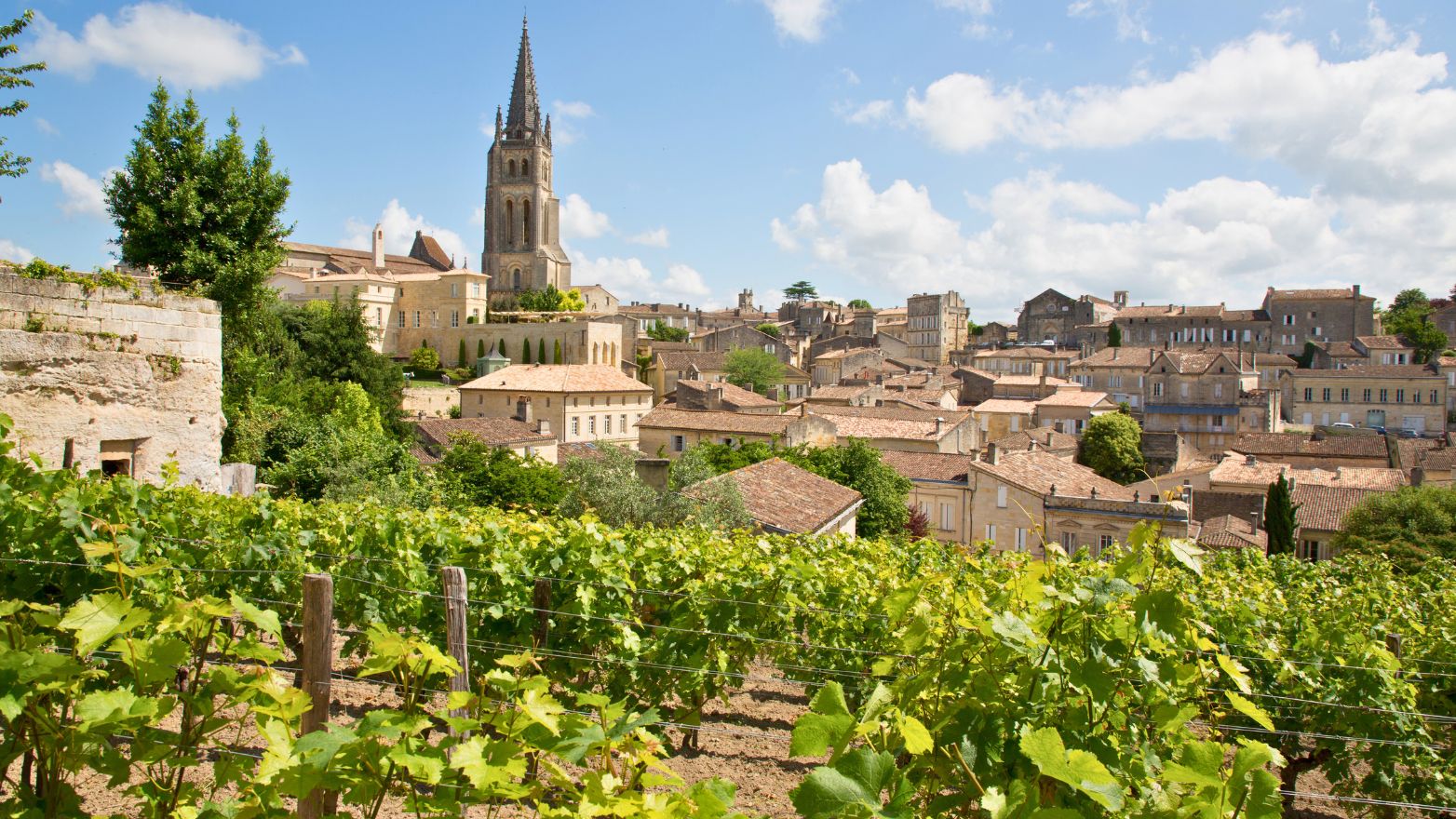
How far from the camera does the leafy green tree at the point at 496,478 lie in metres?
23.1

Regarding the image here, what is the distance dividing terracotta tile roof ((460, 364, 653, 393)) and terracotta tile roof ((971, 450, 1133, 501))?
20541 mm

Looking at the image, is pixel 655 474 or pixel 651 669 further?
pixel 655 474

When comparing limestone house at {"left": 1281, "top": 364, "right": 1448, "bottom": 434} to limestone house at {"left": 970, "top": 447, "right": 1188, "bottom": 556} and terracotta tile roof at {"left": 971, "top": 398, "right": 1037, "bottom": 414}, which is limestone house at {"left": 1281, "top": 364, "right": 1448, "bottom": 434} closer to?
terracotta tile roof at {"left": 971, "top": 398, "right": 1037, "bottom": 414}

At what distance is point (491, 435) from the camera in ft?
114

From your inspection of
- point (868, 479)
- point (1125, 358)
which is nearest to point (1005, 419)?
point (1125, 358)

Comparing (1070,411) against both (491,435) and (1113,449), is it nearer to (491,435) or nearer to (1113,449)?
(1113,449)

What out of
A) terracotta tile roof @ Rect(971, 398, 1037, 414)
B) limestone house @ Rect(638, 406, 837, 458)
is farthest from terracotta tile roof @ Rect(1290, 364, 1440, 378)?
limestone house @ Rect(638, 406, 837, 458)

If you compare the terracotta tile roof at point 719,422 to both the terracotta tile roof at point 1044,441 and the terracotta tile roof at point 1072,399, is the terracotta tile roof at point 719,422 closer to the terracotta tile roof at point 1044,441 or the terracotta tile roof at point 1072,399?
the terracotta tile roof at point 1044,441

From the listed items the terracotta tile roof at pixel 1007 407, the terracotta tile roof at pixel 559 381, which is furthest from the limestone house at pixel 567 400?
the terracotta tile roof at pixel 1007 407

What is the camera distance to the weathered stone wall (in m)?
9.15

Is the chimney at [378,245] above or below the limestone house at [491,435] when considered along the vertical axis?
above

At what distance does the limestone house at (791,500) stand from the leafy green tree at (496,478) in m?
4.89

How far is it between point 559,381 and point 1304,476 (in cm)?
3249

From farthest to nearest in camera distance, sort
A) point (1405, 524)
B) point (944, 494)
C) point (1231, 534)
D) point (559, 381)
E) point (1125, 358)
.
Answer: point (1125, 358)
point (559, 381)
point (944, 494)
point (1231, 534)
point (1405, 524)
